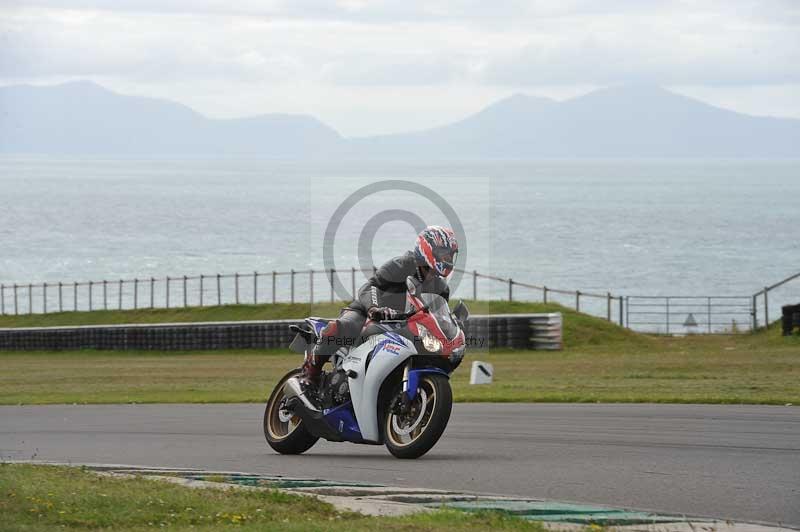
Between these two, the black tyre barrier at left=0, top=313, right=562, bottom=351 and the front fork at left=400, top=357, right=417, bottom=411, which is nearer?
the front fork at left=400, top=357, right=417, bottom=411

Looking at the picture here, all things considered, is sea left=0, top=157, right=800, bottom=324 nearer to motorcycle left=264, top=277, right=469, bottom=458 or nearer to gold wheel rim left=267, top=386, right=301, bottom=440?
gold wheel rim left=267, top=386, right=301, bottom=440

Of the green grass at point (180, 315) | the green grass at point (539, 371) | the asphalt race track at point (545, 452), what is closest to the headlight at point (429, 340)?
the asphalt race track at point (545, 452)

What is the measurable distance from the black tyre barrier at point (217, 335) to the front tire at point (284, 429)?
17832 millimetres

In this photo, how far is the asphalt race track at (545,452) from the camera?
9336 millimetres

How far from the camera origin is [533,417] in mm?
15273

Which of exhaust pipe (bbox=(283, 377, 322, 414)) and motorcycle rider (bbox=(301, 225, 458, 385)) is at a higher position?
motorcycle rider (bbox=(301, 225, 458, 385))

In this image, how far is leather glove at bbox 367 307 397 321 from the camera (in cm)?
1116

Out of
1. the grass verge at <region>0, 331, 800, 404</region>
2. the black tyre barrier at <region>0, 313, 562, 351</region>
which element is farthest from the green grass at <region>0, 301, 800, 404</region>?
the black tyre barrier at <region>0, 313, 562, 351</region>

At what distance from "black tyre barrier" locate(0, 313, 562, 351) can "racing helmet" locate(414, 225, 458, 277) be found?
63.5 feet

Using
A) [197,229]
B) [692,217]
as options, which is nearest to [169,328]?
[197,229]

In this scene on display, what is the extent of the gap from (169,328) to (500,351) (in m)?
11.6

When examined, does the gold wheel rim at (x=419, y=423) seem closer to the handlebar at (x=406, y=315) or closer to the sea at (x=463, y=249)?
the handlebar at (x=406, y=315)

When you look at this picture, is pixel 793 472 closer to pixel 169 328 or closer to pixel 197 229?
pixel 169 328

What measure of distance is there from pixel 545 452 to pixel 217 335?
27811mm
